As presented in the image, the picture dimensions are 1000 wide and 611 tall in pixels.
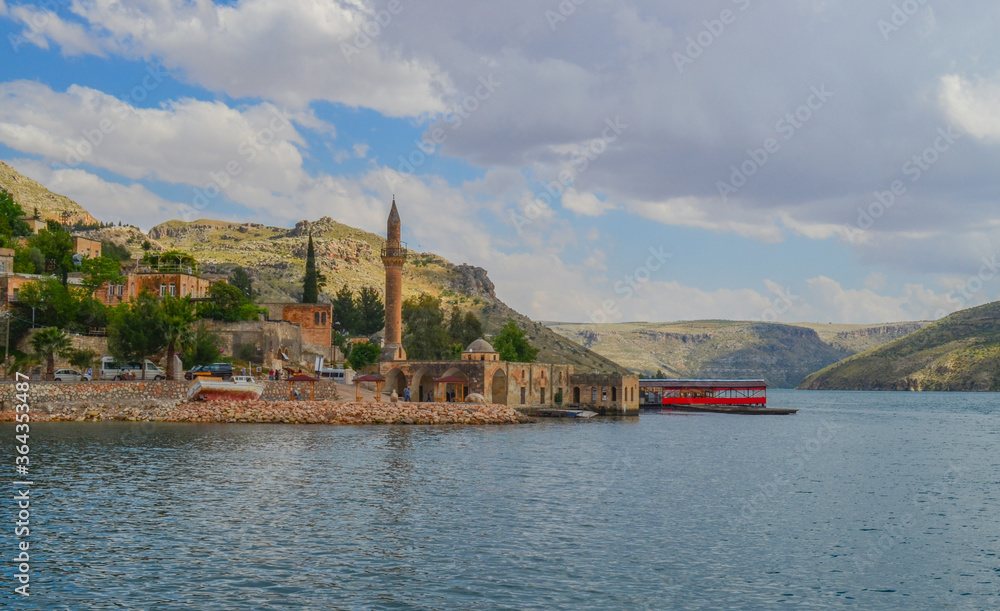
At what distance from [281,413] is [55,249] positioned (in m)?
36.7

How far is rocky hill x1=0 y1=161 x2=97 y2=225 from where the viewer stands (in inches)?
5753

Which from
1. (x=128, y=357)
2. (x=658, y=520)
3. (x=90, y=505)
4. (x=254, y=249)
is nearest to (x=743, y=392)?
(x=128, y=357)

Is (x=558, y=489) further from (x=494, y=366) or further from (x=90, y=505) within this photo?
(x=494, y=366)

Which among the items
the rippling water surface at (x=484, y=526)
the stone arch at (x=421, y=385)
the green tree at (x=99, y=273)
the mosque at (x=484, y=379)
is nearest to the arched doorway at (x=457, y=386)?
the mosque at (x=484, y=379)

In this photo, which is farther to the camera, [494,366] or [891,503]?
[494,366]

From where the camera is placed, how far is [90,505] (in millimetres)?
25578

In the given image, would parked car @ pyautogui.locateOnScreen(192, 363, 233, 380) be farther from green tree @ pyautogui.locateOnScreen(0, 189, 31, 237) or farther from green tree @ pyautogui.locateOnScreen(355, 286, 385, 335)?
green tree @ pyautogui.locateOnScreen(355, 286, 385, 335)

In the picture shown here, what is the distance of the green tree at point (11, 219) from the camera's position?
80963mm

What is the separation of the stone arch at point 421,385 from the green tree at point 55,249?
103 feet

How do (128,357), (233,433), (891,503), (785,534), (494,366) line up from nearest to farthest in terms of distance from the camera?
(785,534), (891,503), (233,433), (128,357), (494,366)

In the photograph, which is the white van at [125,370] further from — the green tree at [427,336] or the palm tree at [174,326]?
the green tree at [427,336]

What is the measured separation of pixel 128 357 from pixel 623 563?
47.8 m

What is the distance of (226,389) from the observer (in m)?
56.4

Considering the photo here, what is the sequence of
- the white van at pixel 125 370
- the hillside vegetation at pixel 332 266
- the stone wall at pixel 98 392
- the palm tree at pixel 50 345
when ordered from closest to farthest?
the stone wall at pixel 98 392, the palm tree at pixel 50 345, the white van at pixel 125 370, the hillside vegetation at pixel 332 266
